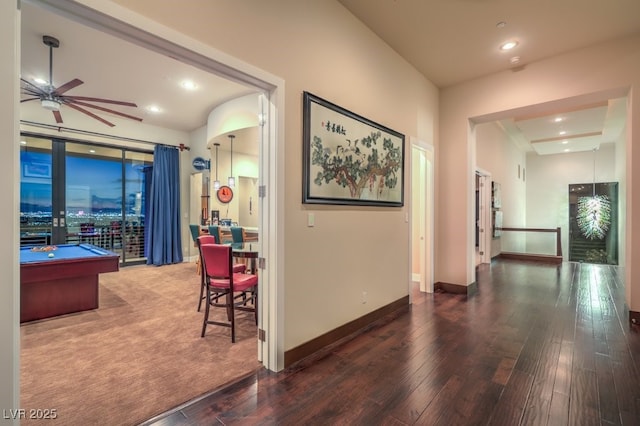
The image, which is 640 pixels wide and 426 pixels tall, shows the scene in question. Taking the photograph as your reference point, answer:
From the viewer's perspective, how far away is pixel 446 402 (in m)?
1.95

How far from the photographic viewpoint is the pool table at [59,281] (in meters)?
3.28

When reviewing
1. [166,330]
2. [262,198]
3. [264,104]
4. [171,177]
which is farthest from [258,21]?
[171,177]

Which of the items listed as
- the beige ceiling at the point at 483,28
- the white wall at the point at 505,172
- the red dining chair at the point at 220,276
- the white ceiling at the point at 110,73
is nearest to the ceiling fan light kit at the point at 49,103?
the white ceiling at the point at 110,73

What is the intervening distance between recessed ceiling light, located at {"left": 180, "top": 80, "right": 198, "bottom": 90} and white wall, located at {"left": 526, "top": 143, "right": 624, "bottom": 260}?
11622 mm

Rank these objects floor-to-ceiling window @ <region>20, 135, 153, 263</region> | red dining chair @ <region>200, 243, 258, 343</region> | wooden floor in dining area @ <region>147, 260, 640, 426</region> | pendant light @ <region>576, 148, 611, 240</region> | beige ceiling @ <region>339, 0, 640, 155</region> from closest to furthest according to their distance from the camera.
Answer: wooden floor in dining area @ <region>147, 260, 640, 426</region> → beige ceiling @ <region>339, 0, 640, 155</region> → red dining chair @ <region>200, 243, 258, 343</region> → floor-to-ceiling window @ <region>20, 135, 153, 263</region> → pendant light @ <region>576, 148, 611, 240</region>

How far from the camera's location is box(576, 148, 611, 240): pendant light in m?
8.73

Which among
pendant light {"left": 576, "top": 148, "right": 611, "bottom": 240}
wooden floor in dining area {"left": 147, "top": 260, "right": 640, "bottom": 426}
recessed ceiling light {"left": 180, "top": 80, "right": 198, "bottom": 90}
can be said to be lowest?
wooden floor in dining area {"left": 147, "top": 260, "right": 640, "bottom": 426}

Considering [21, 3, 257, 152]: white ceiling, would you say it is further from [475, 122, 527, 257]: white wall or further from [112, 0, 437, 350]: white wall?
[475, 122, 527, 257]: white wall

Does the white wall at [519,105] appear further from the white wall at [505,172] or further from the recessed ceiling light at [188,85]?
the recessed ceiling light at [188,85]

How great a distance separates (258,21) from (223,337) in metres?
2.93

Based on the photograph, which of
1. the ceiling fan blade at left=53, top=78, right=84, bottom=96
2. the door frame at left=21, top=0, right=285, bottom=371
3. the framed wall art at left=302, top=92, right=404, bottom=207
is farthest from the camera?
the ceiling fan blade at left=53, top=78, right=84, bottom=96

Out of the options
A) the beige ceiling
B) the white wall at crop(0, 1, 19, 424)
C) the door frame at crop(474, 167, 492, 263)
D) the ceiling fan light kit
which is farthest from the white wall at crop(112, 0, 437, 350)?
the door frame at crop(474, 167, 492, 263)

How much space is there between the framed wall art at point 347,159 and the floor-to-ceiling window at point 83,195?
19.4 feet

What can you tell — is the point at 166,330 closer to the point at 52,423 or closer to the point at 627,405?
the point at 52,423
